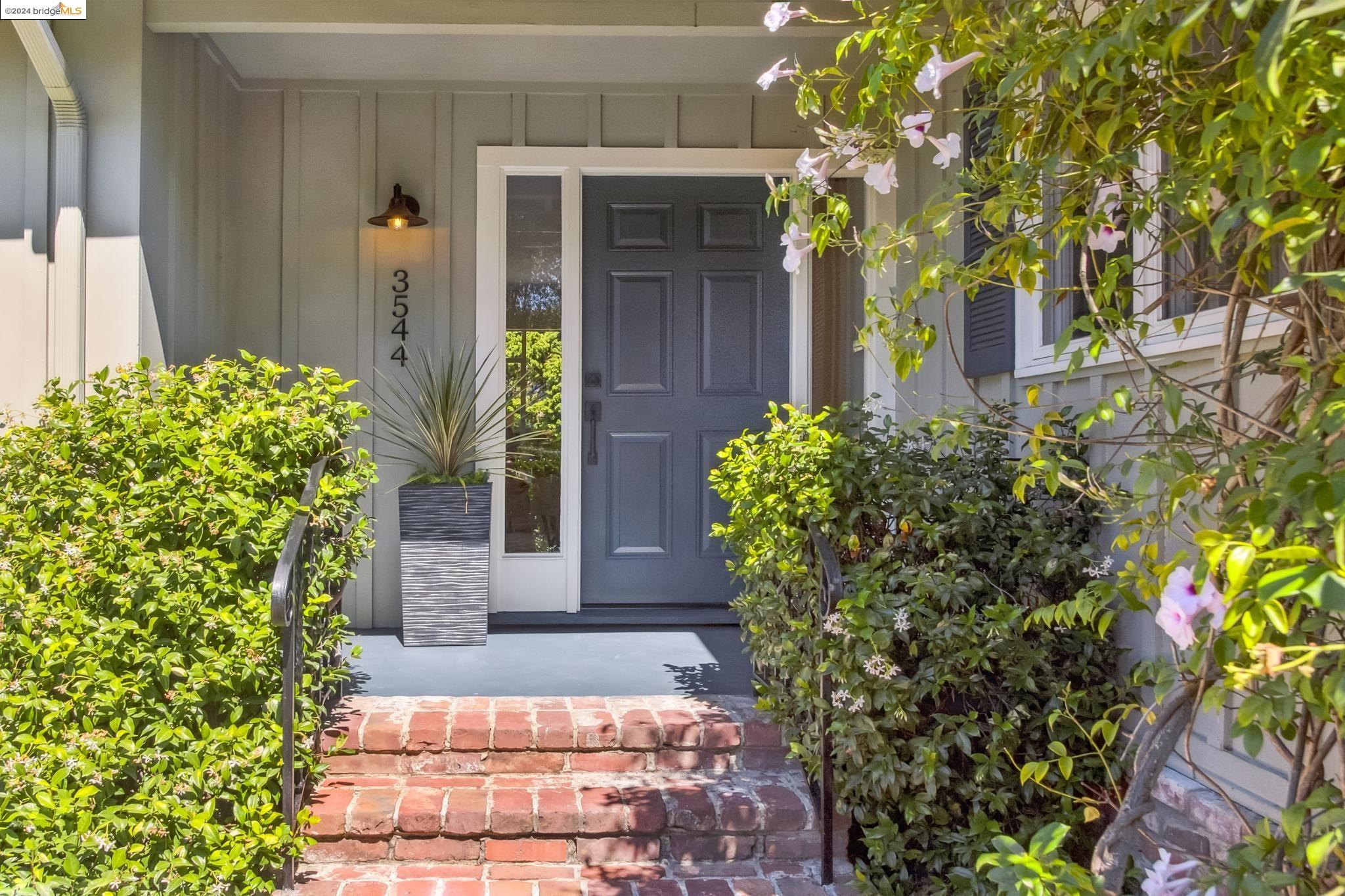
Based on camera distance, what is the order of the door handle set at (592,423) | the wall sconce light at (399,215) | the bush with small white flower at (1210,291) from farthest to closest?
the door handle set at (592,423) < the wall sconce light at (399,215) < the bush with small white flower at (1210,291)

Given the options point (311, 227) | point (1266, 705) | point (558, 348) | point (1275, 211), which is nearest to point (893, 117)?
point (1275, 211)

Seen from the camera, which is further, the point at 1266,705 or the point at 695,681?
the point at 695,681

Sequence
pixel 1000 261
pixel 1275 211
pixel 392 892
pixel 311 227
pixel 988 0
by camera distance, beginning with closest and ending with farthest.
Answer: pixel 1275 211 < pixel 1000 261 < pixel 988 0 < pixel 392 892 < pixel 311 227

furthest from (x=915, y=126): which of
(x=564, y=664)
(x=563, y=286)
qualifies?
(x=563, y=286)

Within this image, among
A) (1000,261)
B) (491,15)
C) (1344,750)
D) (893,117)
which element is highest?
(491,15)

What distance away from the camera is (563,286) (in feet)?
14.1

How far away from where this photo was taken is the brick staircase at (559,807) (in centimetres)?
243

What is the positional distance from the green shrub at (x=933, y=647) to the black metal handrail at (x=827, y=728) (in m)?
0.03

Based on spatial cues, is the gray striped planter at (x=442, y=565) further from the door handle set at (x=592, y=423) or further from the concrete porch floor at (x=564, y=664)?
the door handle set at (x=592, y=423)

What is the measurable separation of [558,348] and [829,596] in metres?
Answer: 2.27

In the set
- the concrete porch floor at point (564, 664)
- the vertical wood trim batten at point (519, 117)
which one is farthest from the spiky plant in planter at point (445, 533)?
the vertical wood trim batten at point (519, 117)

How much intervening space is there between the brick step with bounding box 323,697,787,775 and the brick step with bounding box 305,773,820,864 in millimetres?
157

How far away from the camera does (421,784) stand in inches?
106

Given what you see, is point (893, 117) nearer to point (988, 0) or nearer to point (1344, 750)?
point (988, 0)
